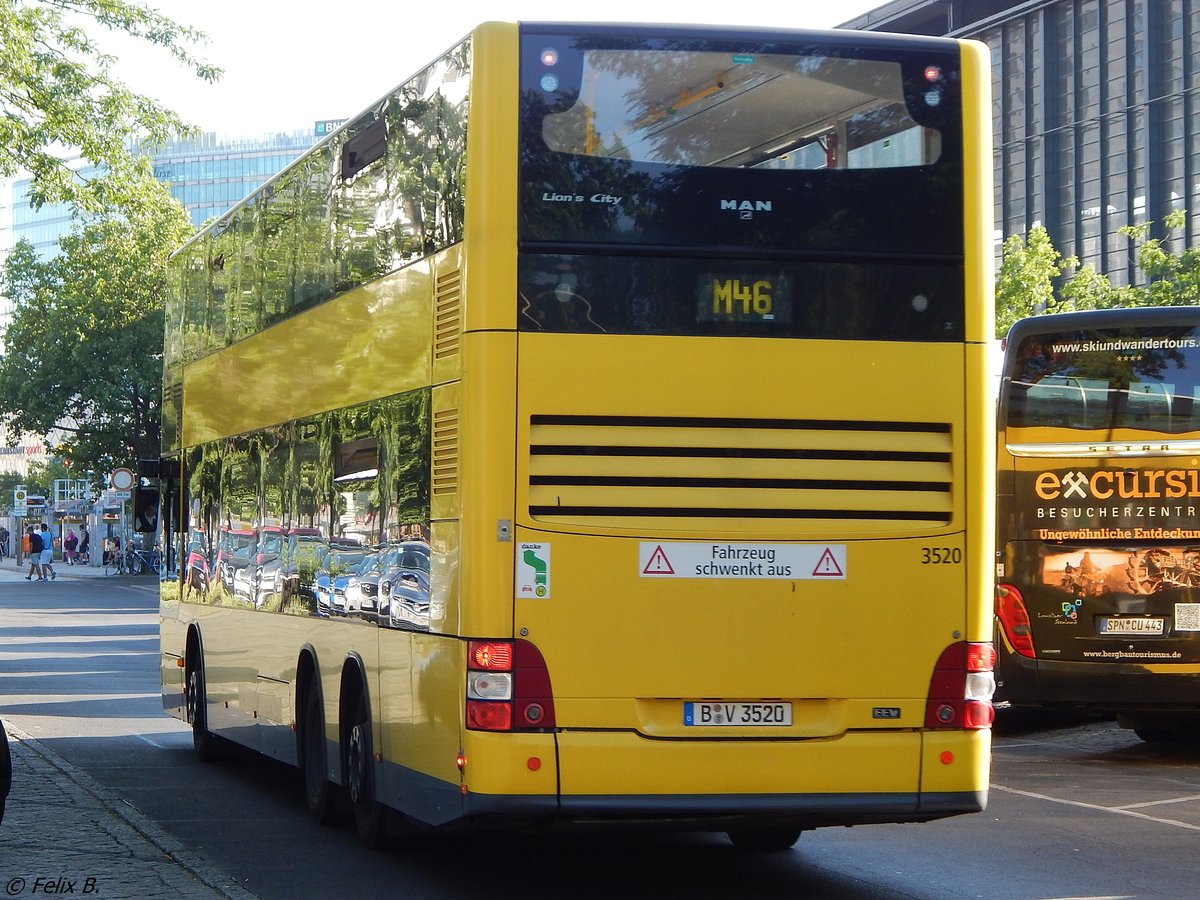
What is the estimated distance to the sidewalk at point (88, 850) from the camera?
8484 millimetres

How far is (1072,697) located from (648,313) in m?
8.34

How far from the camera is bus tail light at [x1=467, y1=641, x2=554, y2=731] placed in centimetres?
816

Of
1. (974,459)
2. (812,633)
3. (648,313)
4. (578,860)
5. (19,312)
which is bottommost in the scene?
(578,860)

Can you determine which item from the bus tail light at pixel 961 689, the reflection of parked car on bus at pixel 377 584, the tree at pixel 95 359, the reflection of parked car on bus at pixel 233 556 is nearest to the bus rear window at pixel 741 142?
the bus tail light at pixel 961 689

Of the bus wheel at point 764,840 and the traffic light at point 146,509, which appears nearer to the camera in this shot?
the bus wheel at point 764,840

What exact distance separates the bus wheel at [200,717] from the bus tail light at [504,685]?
7211 mm

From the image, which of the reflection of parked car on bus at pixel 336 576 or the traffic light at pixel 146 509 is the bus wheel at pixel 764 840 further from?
the traffic light at pixel 146 509

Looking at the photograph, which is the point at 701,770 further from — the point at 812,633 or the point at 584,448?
the point at 584,448

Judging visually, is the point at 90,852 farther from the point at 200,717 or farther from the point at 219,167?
the point at 219,167

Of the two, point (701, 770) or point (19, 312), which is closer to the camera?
point (701, 770)

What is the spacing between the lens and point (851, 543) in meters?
8.48

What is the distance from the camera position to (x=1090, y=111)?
64000 millimetres

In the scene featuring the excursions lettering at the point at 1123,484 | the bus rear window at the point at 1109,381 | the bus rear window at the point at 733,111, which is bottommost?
the excursions lettering at the point at 1123,484

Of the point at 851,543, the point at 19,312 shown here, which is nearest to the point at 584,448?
the point at 851,543
